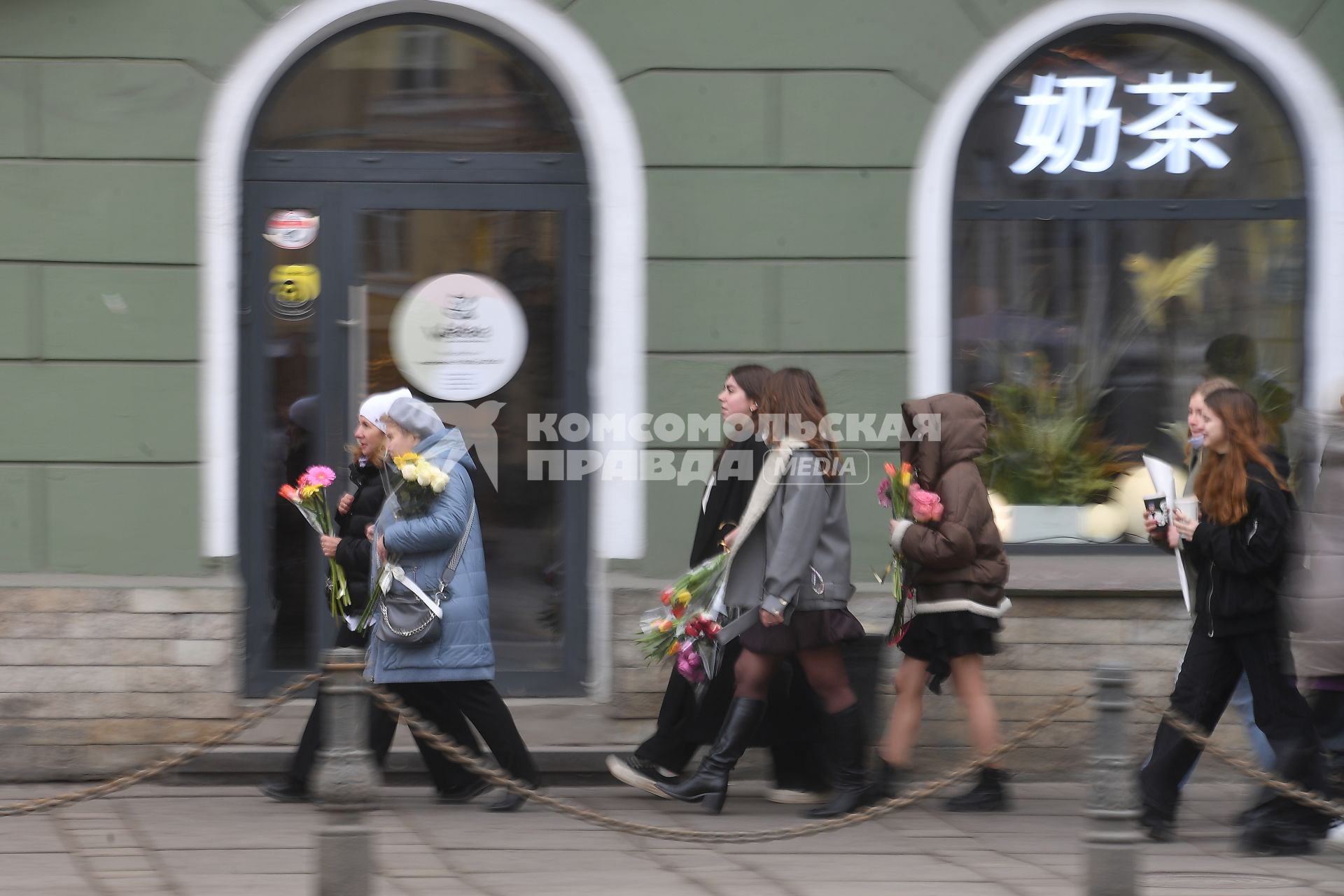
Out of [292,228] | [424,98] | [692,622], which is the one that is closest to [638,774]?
[692,622]

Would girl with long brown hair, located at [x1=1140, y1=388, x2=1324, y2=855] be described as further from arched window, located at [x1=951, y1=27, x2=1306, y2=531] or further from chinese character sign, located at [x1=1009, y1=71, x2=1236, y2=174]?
chinese character sign, located at [x1=1009, y1=71, x2=1236, y2=174]

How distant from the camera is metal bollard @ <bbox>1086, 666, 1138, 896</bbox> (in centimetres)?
414

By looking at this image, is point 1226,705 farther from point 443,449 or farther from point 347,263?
point 347,263

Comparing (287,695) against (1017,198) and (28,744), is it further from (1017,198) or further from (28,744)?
(1017,198)

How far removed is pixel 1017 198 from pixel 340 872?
4396 mm

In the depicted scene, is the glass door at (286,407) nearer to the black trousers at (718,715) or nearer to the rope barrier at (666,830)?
the black trousers at (718,715)

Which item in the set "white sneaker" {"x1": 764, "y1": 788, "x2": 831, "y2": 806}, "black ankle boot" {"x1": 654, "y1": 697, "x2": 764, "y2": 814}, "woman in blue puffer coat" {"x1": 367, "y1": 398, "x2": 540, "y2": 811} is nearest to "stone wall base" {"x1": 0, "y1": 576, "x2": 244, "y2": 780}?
"woman in blue puffer coat" {"x1": 367, "y1": 398, "x2": 540, "y2": 811}

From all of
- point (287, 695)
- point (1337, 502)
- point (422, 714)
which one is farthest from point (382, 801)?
point (1337, 502)

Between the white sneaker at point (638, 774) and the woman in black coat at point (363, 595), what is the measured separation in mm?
521

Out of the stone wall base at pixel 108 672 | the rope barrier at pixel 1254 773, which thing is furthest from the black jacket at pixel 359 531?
the rope barrier at pixel 1254 773

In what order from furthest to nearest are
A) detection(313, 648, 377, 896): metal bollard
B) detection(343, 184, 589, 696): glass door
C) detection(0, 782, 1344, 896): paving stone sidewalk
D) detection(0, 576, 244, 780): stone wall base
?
detection(343, 184, 589, 696): glass door → detection(0, 576, 244, 780): stone wall base → detection(0, 782, 1344, 896): paving stone sidewalk → detection(313, 648, 377, 896): metal bollard

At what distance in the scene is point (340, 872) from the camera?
4.11 meters

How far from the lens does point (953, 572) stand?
18.9 ft

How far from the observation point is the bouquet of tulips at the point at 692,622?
5.78 metres
